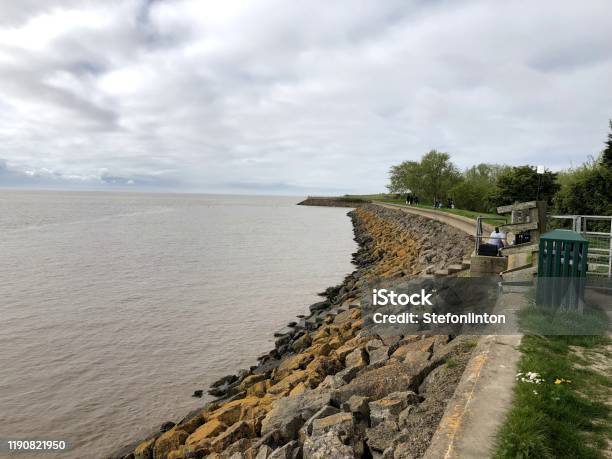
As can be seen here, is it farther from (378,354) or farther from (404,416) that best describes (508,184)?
(404,416)

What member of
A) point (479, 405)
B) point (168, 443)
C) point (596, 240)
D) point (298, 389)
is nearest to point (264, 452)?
point (298, 389)

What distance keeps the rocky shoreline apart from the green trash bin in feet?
5.36

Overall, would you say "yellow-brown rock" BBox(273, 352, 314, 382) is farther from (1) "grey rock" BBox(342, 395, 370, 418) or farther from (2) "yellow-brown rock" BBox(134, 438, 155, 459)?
(1) "grey rock" BBox(342, 395, 370, 418)

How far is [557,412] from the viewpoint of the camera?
3891mm

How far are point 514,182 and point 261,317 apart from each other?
109ft

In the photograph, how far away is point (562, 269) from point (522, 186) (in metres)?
36.4

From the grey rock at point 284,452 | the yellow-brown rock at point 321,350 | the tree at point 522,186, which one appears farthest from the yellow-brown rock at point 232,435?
the tree at point 522,186

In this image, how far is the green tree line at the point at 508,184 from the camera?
23.3 metres

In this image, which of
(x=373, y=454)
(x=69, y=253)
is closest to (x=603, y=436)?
(x=373, y=454)

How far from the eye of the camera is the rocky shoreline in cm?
454

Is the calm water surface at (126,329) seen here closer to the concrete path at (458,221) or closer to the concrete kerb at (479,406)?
the concrete kerb at (479,406)

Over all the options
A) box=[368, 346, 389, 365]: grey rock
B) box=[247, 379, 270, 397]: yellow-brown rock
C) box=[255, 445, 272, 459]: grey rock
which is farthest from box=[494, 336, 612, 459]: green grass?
box=[247, 379, 270, 397]: yellow-brown rock

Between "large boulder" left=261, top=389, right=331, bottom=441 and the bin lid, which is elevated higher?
the bin lid

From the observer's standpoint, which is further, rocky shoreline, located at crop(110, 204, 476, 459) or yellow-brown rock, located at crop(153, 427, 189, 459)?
yellow-brown rock, located at crop(153, 427, 189, 459)
